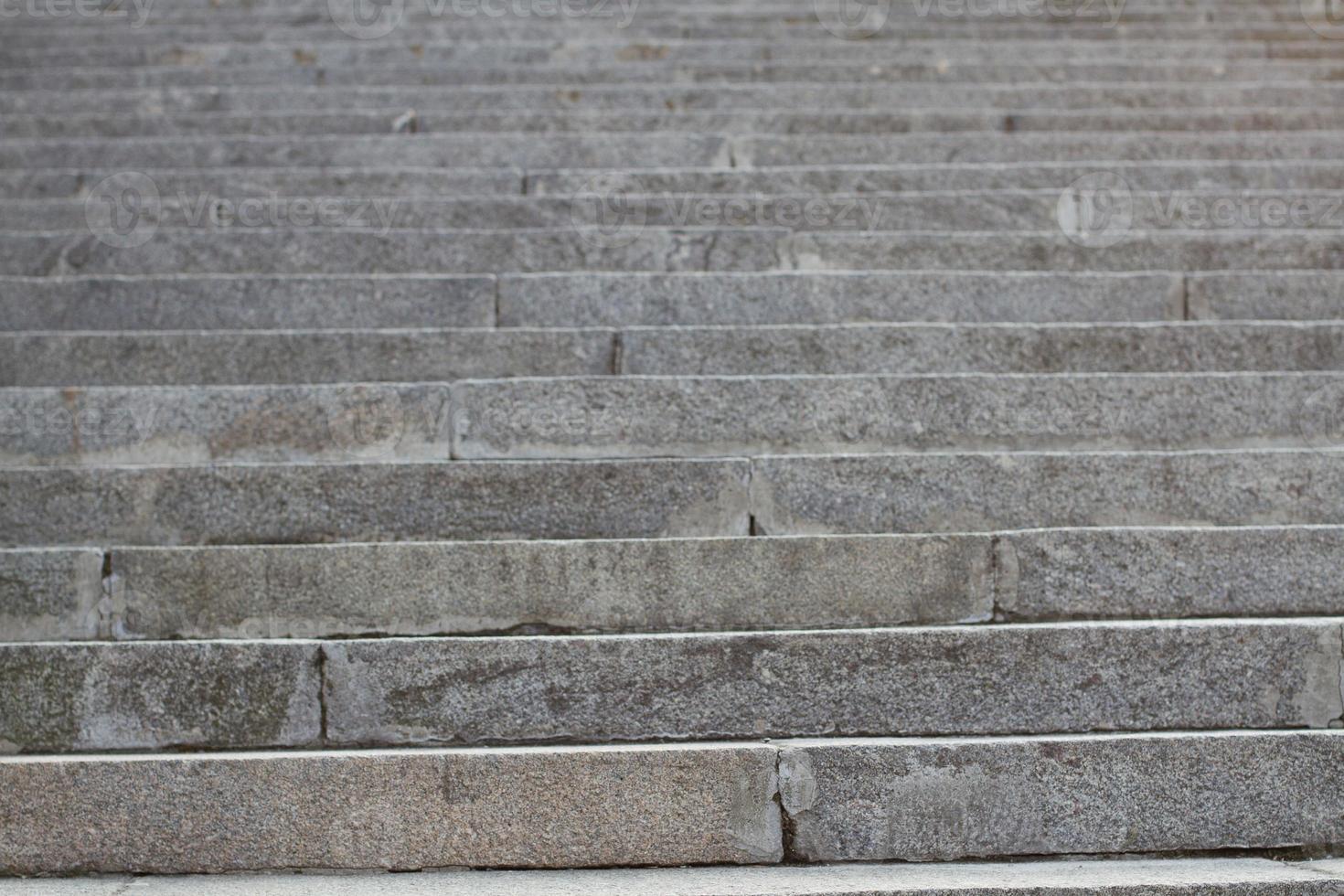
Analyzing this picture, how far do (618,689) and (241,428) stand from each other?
4.81 ft

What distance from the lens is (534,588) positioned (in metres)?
2.93

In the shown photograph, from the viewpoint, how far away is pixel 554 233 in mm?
4625

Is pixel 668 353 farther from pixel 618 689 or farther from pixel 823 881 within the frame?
pixel 823 881

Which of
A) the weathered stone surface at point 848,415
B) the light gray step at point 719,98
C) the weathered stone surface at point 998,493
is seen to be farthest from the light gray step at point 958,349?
the light gray step at point 719,98

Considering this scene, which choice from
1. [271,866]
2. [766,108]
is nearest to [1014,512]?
[271,866]

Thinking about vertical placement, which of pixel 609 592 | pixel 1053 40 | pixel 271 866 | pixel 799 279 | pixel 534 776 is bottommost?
pixel 271 866

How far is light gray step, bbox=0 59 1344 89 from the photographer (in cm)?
661

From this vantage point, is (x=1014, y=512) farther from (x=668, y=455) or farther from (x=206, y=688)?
(x=206, y=688)

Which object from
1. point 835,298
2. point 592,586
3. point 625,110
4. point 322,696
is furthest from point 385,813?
point 625,110

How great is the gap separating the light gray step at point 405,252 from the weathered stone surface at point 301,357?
76 centimetres

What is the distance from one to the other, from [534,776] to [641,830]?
239mm

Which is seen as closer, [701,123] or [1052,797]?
[1052,797]

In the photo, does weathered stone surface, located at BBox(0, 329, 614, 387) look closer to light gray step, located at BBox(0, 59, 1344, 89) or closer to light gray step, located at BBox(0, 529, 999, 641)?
light gray step, located at BBox(0, 529, 999, 641)

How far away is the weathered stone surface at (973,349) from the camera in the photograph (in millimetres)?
3850
